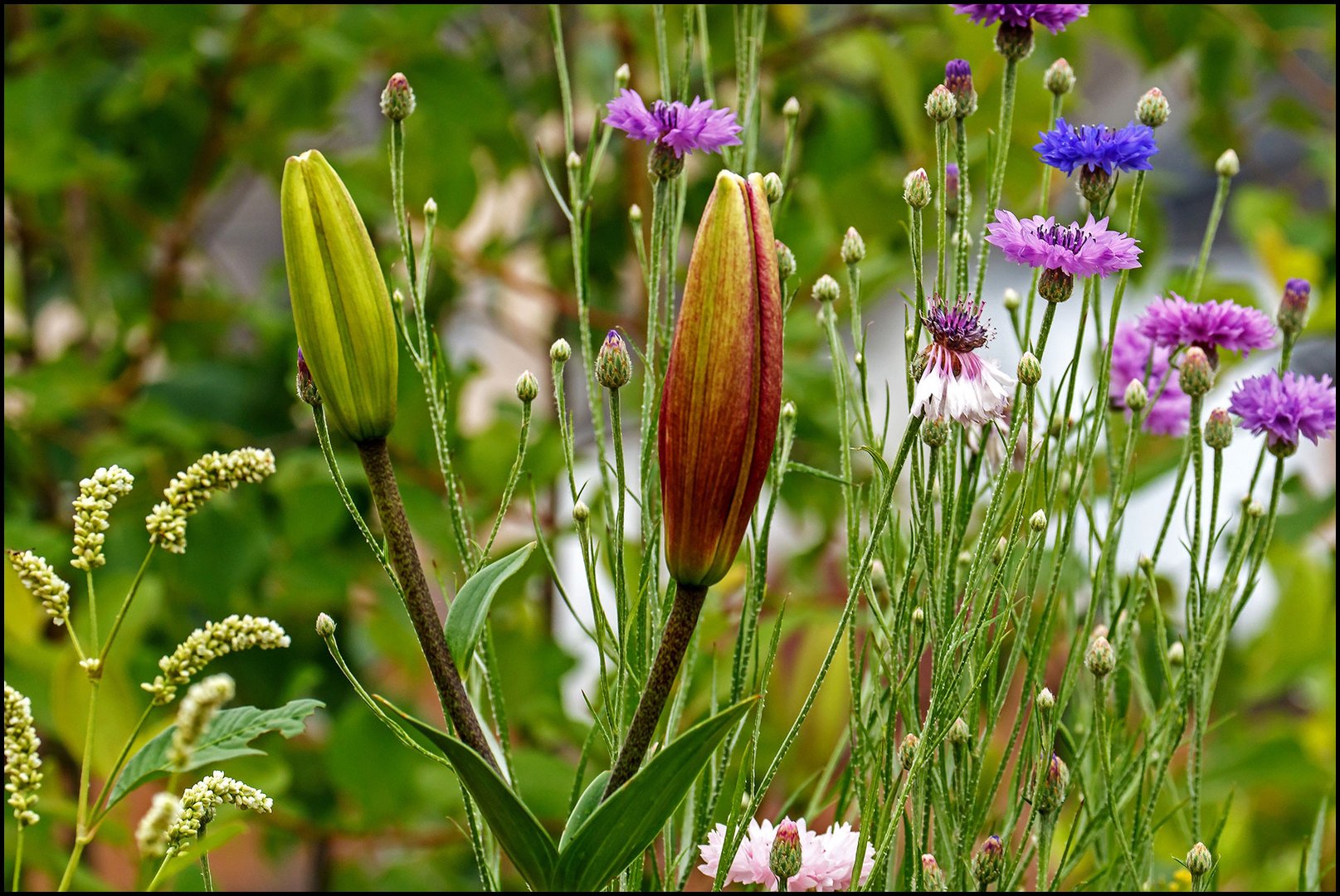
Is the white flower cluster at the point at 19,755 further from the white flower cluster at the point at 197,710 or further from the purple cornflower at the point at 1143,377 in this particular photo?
the purple cornflower at the point at 1143,377

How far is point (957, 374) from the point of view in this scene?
0.80 ft

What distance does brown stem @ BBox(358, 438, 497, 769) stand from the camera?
0.76 feet

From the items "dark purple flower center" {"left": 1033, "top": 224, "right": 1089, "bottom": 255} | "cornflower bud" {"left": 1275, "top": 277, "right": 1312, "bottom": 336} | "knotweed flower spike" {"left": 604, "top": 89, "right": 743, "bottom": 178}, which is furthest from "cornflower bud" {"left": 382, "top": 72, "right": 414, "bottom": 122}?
"cornflower bud" {"left": 1275, "top": 277, "right": 1312, "bottom": 336}

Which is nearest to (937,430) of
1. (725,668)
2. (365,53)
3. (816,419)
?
(725,668)

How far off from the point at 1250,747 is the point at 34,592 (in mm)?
A: 654

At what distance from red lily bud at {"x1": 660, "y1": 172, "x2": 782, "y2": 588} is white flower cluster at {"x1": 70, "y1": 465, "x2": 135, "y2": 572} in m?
0.11

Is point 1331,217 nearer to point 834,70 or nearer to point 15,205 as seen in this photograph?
point 834,70

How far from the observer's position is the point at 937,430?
0.26 m

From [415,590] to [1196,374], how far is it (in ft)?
0.64

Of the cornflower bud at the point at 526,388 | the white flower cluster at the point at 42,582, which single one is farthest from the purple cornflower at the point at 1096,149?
the white flower cluster at the point at 42,582

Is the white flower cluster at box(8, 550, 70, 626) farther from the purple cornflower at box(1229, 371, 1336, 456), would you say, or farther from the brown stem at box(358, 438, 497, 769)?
the purple cornflower at box(1229, 371, 1336, 456)

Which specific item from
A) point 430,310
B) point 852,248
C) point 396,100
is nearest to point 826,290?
point 852,248

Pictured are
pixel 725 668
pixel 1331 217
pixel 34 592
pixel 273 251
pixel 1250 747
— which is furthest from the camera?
pixel 273 251

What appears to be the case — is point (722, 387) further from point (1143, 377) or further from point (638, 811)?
point (1143, 377)
